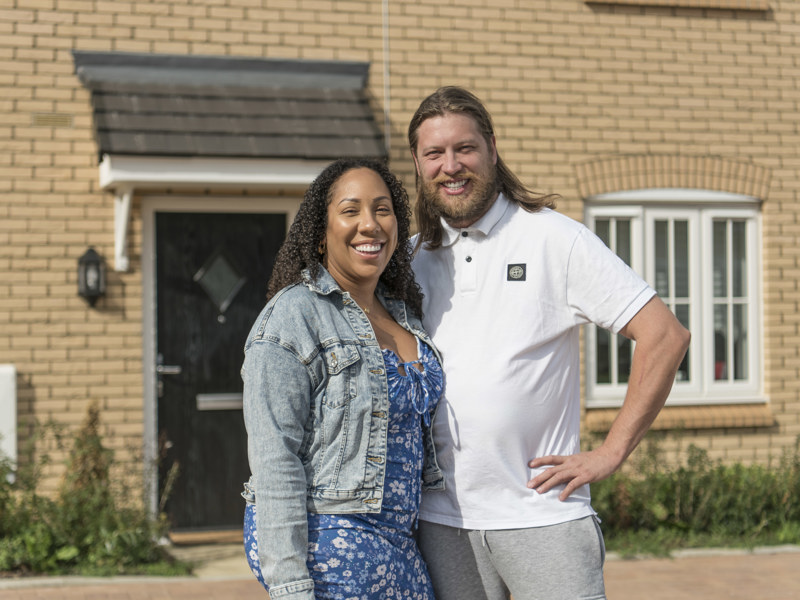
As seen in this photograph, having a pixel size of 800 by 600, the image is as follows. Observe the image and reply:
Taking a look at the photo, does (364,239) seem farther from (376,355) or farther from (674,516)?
(674,516)

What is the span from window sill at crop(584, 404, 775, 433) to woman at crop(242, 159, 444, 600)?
196 inches

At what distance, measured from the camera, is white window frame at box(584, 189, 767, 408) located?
7.90 m

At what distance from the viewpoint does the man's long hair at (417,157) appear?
3.11 metres

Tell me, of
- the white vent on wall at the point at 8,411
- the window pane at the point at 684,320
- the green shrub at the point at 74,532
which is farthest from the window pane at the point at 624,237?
the white vent on wall at the point at 8,411

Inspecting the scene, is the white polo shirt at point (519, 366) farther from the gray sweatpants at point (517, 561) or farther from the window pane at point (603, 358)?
the window pane at point (603, 358)

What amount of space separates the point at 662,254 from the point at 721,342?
88 centimetres

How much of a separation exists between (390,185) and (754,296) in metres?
6.01

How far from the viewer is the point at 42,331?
6875 mm

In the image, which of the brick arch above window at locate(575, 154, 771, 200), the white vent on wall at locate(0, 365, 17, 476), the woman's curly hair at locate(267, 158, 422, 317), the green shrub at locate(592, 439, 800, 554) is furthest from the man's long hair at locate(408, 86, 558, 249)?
the brick arch above window at locate(575, 154, 771, 200)

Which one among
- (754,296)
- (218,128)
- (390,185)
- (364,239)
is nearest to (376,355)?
(364,239)

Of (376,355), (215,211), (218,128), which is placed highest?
(218,128)

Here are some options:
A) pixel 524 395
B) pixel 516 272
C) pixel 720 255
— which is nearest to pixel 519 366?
pixel 524 395

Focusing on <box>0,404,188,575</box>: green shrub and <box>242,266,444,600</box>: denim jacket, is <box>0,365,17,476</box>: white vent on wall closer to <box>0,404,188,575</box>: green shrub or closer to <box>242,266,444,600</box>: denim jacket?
<box>0,404,188,575</box>: green shrub

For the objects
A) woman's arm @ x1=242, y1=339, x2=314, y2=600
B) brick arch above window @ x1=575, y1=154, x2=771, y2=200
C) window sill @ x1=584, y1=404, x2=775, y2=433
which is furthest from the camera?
brick arch above window @ x1=575, y1=154, x2=771, y2=200
